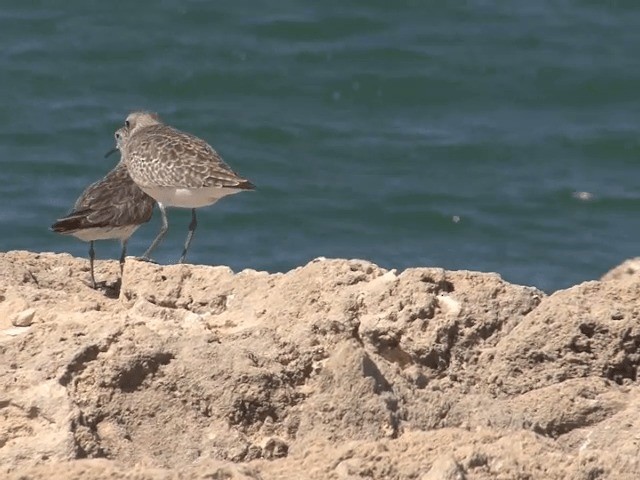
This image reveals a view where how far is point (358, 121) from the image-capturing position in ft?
86.1

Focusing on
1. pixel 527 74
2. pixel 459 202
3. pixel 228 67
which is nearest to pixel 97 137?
pixel 228 67

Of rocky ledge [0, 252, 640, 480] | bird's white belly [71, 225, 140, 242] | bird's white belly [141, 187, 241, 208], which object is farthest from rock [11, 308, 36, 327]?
bird's white belly [141, 187, 241, 208]

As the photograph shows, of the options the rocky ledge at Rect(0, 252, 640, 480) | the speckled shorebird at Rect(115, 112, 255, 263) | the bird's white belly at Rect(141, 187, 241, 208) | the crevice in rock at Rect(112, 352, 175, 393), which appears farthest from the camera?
the bird's white belly at Rect(141, 187, 241, 208)

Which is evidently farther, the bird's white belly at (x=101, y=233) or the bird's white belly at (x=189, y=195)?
the bird's white belly at (x=189, y=195)

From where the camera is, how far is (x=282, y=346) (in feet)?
19.1

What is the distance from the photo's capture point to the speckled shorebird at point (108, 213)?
1020cm

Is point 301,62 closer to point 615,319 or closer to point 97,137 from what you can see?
point 97,137

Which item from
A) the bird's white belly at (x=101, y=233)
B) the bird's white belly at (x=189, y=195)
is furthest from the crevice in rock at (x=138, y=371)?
the bird's white belly at (x=189, y=195)

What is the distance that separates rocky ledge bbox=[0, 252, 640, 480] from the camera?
5.25 meters

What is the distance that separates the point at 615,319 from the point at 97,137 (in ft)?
63.5

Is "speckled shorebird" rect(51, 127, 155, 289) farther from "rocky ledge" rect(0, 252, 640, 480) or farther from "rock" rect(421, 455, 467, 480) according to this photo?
"rock" rect(421, 455, 467, 480)

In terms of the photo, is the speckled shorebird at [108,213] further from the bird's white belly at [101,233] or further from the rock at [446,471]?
the rock at [446,471]

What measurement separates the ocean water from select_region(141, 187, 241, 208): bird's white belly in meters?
7.66

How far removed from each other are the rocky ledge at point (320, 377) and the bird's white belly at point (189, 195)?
14.3ft
